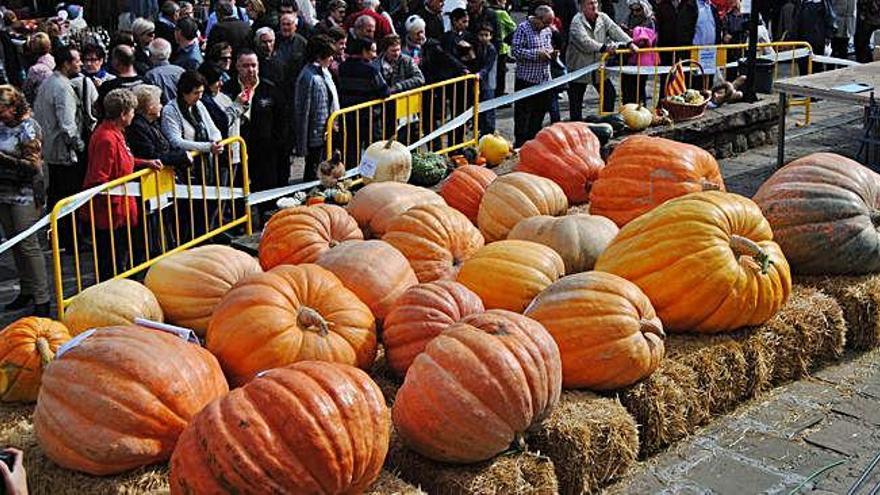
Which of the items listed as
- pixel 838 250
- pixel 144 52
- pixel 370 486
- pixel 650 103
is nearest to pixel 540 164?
pixel 838 250

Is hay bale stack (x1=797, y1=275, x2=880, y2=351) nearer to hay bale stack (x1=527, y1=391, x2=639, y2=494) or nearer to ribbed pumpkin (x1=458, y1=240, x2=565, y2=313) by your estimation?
ribbed pumpkin (x1=458, y1=240, x2=565, y2=313)

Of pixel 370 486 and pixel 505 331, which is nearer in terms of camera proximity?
pixel 370 486

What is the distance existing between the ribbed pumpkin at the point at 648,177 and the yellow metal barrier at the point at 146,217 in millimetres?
2956

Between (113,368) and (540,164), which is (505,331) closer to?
(113,368)

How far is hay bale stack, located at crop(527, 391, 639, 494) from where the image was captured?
15.4ft

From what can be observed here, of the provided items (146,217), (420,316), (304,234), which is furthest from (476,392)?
(146,217)

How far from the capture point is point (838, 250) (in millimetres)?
6387

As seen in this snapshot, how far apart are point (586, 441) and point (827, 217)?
257 centimetres

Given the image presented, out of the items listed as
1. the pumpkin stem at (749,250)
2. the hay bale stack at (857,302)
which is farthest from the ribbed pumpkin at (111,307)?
the hay bale stack at (857,302)

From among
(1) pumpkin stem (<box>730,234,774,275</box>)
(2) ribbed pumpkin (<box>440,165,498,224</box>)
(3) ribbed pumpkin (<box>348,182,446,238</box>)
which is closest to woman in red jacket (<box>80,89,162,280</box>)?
(3) ribbed pumpkin (<box>348,182,446,238</box>)

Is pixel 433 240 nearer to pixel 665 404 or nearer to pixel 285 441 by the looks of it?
pixel 665 404

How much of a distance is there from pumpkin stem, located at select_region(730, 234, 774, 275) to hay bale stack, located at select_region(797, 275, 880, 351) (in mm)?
887

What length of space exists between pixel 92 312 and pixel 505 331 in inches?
90.2

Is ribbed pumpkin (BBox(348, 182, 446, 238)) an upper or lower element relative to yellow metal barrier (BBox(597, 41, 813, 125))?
lower
